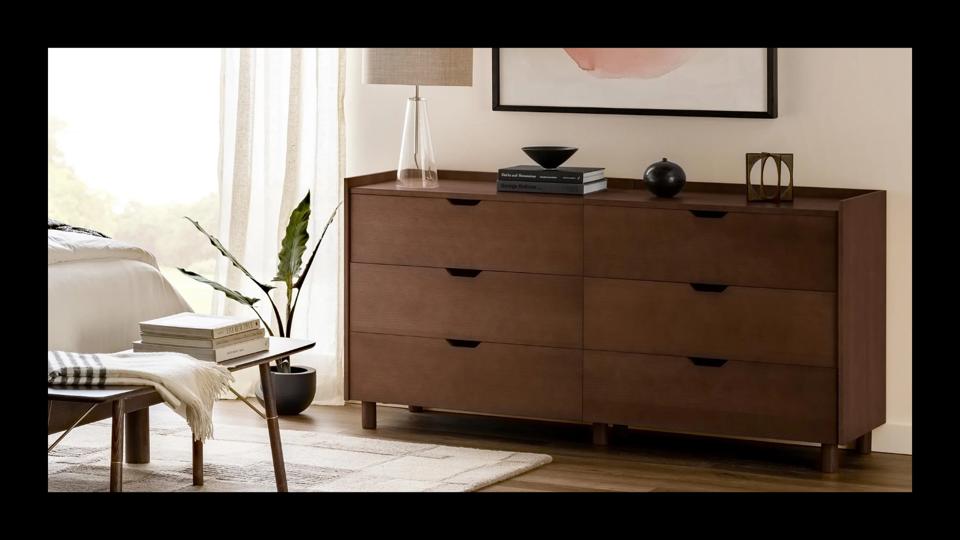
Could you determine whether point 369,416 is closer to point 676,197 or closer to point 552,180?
point 552,180

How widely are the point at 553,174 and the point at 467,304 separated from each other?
47 cm

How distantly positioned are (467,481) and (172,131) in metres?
5.53

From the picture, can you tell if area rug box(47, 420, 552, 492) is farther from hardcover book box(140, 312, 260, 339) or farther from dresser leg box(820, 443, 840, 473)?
dresser leg box(820, 443, 840, 473)

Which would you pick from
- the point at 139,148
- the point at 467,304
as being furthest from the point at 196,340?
the point at 139,148

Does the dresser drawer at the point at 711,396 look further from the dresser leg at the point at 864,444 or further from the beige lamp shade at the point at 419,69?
the beige lamp shade at the point at 419,69

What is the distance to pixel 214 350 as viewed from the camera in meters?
2.69

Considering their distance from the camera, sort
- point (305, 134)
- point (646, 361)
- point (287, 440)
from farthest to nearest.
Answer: point (305, 134), point (287, 440), point (646, 361)

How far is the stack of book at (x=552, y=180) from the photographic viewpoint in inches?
139

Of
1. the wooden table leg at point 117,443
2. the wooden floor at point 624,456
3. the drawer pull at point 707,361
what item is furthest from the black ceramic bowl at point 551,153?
the wooden table leg at point 117,443

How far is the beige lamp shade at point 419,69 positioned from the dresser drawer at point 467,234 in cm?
39

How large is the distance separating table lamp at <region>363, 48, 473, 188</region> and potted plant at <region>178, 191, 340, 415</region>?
35cm
